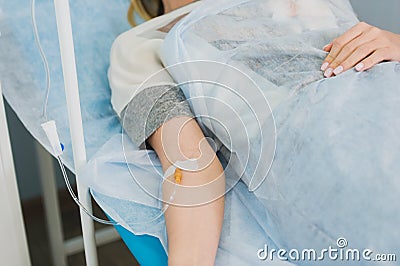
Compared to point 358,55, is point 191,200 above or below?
below

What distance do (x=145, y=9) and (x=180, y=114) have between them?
53cm

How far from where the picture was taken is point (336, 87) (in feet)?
2.97

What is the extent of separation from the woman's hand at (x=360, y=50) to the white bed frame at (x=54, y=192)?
0.42 m

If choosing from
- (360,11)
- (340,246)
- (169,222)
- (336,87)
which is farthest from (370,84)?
(360,11)

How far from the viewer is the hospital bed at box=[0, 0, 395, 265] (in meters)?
0.92

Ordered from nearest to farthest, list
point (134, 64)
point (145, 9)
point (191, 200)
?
point (191, 200)
point (134, 64)
point (145, 9)

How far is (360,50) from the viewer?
3.30 ft

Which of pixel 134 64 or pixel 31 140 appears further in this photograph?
pixel 31 140

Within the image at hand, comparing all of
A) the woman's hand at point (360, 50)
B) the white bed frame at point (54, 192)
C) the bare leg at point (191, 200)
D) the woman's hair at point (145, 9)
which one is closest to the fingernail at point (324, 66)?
the woman's hand at point (360, 50)

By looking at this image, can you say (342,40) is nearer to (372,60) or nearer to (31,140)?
(372,60)

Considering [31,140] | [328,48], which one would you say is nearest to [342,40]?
[328,48]

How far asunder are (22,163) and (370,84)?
120cm

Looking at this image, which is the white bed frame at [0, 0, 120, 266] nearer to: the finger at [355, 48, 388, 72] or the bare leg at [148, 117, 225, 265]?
the bare leg at [148, 117, 225, 265]

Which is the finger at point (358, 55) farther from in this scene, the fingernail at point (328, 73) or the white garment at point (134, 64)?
the white garment at point (134, 64)
